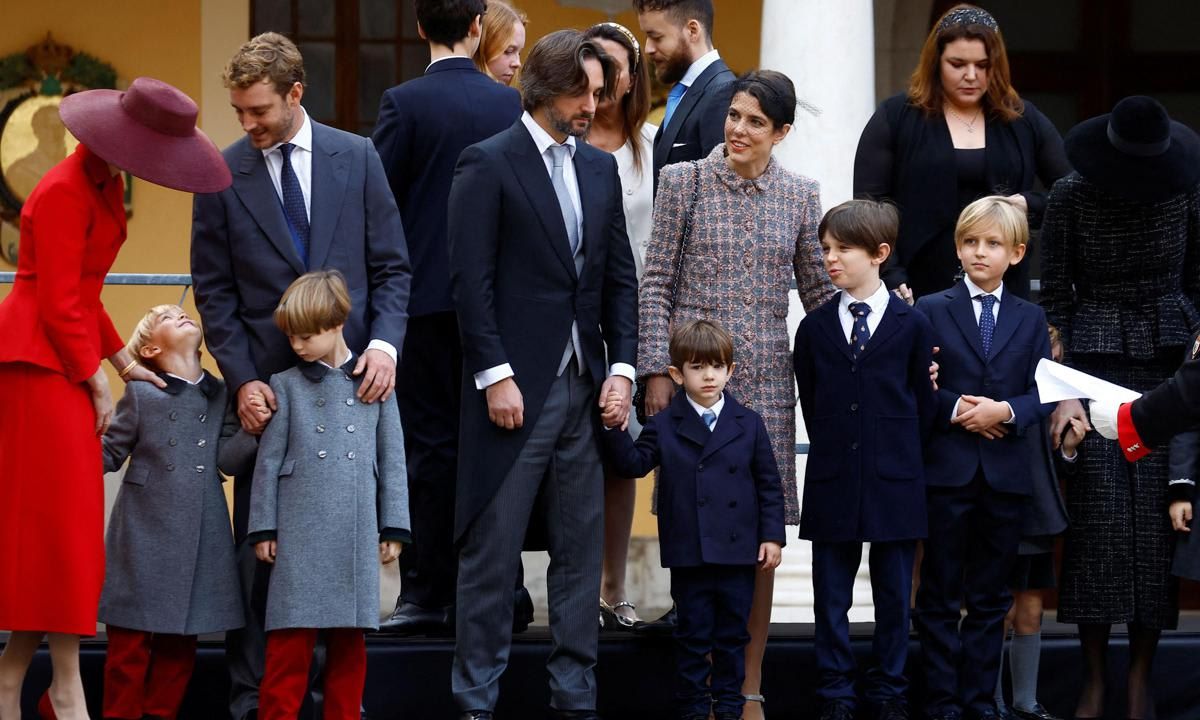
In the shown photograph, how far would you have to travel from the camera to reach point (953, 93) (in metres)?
5.96

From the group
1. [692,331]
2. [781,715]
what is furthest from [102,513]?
[781,715]

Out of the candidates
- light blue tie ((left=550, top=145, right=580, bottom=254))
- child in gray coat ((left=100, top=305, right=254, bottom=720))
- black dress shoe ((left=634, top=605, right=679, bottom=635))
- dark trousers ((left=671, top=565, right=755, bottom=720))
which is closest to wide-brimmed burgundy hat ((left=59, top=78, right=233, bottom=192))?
child in gray coat ((left=100, top=305, right=254, bottom=720))

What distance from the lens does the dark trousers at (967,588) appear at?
18.0ft

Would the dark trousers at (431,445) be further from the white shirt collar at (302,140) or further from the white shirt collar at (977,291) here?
the white shirt collar at (977,291)

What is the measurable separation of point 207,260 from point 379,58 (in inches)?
215

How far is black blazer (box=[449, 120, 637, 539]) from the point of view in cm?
519

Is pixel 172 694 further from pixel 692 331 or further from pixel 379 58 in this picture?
pixel 379 58

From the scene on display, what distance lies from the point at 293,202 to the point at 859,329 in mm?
1600

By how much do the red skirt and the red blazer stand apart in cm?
7

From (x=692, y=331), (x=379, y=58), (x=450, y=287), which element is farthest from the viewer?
(x=379, y=58)

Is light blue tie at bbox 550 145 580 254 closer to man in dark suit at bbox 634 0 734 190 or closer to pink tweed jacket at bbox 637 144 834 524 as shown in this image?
pink tweed jacket at bbox 637 144 834 524

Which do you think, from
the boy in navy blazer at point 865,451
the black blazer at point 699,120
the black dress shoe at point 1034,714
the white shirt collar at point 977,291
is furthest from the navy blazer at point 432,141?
the black dress shoe at point 1034,714

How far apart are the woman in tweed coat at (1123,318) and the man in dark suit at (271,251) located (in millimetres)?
2063

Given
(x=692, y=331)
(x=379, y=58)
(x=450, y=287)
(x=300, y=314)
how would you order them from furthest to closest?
(x=379, y=58)
(x=450, y=287)
(x=692, y=331)
(x=300, y=314)
